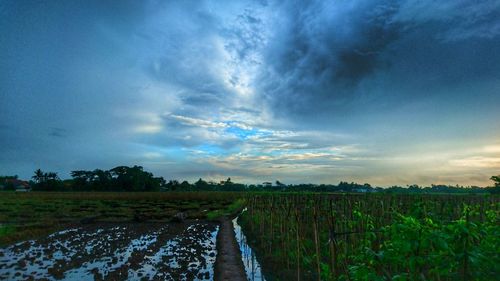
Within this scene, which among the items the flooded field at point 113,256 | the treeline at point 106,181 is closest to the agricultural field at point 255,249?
the flooded field at point 113,256

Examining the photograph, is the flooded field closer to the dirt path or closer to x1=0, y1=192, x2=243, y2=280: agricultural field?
x1=0, y1=192, x2=243, y2=280: agricultural field

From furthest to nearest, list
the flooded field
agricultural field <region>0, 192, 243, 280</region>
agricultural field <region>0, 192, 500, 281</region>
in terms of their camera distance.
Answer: agricultural field <region>0, 192, 243, 280</region> → the flooded field → agricultural field <region>0, 192, 500, 281</region>

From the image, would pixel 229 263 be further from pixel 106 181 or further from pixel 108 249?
pixel 106 181

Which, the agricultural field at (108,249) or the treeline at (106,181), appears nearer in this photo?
the agricultural field at (108,249)

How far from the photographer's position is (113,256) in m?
13.7

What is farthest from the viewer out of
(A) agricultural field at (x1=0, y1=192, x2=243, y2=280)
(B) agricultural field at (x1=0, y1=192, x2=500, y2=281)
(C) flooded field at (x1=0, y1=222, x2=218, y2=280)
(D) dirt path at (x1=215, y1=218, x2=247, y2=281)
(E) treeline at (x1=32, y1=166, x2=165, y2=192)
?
(E) treeline at (x1=32, y1=166, x2=165, y2=192)

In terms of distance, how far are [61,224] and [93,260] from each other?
13789mm

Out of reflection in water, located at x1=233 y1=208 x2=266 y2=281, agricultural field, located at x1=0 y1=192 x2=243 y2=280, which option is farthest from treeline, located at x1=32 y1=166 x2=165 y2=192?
reflection in water, located at x1=233 y1=208 x2=266 y2=281

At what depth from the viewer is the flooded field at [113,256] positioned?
1094 centimetres

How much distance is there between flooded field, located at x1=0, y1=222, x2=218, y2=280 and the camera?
10938mm

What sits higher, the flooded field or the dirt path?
the dirt path

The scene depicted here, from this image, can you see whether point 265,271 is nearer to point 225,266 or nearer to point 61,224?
point 225,266

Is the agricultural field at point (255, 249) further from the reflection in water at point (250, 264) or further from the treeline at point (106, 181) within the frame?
the treeline at point (106, 181)

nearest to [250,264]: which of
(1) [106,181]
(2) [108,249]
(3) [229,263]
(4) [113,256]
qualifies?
(3) [229,263]
